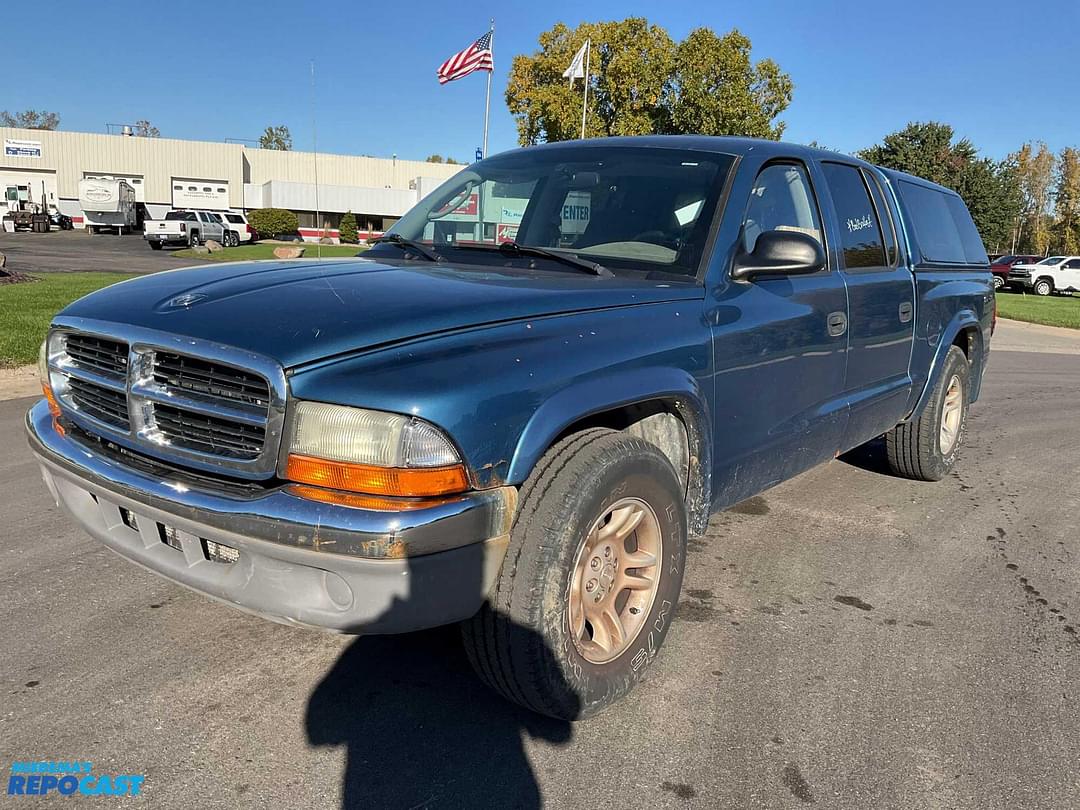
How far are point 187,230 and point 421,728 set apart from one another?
3700 centimetres

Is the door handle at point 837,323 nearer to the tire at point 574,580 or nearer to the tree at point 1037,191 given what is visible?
the tire at point 574,580

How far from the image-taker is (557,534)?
231 centimetres

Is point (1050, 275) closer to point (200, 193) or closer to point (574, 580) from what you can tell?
point (574, 580)

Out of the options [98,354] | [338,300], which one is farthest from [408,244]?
[98,354]

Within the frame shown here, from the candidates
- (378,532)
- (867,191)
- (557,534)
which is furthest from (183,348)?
(867,191)

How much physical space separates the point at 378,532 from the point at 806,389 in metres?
2.22

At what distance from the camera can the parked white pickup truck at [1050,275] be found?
36.2m

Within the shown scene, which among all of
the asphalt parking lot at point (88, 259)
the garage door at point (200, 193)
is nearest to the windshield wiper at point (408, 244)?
the asphalt parking lot at point (88, 259)

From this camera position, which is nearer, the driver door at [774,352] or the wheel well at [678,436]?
the wheel well at [678,436]

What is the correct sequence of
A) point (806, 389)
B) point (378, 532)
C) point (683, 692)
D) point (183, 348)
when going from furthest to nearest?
point (806, 389)
point (683, 692)
point (183, 348)
point (378, 532)

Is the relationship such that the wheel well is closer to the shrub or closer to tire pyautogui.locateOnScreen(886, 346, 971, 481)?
tire pyautogui.locateOnScreen(886, 346, 971, 481)

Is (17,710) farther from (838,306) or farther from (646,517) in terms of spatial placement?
(838,306)

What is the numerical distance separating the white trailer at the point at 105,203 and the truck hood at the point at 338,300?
167ft

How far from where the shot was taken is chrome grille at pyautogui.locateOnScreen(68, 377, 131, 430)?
254 centimetres
